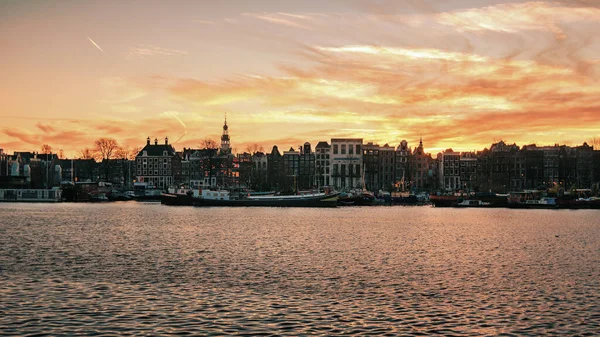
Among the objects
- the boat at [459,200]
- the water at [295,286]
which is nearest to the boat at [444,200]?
the boat at [459,200]

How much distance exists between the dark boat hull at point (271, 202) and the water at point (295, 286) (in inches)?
3676

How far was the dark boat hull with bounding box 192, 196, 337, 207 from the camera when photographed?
166 metres

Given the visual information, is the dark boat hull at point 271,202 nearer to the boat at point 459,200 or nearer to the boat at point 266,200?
the boat at point 266,200

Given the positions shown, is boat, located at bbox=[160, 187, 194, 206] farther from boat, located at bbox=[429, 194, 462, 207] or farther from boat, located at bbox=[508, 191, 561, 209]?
boat, located at bbox=[508, 191, 561, 209]

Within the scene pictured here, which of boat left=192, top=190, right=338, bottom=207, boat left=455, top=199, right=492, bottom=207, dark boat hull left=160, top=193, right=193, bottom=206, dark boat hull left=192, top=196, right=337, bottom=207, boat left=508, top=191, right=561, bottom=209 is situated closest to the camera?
dark boat hull left=192, top=196, right=337, bottom=207

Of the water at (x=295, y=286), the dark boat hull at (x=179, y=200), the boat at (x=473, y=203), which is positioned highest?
the dark boat hull at (x=179, y=200)

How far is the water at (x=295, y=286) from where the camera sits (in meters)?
28.5

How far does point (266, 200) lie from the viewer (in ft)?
547

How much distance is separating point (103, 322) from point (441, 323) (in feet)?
47.6

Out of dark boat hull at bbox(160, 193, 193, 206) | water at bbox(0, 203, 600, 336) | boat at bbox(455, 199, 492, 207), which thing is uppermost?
dark boat hull at bbox(160, 193, 193, 206)

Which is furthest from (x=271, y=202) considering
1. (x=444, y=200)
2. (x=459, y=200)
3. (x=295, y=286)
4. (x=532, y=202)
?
(x=295, y=286)

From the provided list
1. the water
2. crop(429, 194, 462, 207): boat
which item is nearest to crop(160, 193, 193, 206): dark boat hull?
crop(429, 194, 462, 207): boat

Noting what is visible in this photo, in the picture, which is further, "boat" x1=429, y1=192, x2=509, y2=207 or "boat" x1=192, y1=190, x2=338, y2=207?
"boat" x1=429, y1=192, x2=509, y2=207

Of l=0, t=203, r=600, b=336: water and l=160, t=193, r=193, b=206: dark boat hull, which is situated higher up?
l=160, t=193, r=193, b=206: dark boat hull
